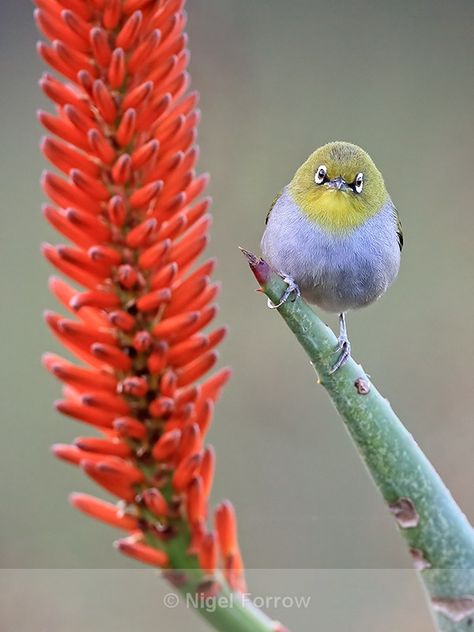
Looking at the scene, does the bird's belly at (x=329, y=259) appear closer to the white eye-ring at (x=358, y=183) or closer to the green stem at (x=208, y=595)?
the white eye-ring at (x=358, y=183)

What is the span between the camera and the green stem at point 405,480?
1.21 metres

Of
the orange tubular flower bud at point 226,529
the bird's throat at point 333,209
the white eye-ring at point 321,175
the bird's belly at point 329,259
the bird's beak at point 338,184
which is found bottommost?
the orange tubular flower bud at point 226,529

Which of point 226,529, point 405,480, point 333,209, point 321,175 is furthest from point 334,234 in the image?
point 226,529

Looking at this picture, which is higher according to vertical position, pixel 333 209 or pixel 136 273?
pixel 333 209

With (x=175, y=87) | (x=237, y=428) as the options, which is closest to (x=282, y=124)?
(x=237, y=428)

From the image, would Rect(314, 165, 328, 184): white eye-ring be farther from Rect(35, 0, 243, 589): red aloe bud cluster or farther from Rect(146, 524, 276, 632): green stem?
Rect(146, 524, 276, 632): green stem

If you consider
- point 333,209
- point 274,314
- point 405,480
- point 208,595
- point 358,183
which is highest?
point 274,314

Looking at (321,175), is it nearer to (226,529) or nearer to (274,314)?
(274,314)

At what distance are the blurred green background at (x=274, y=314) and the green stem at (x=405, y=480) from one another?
91.3 inches

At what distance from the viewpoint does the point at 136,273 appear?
3.84 ft

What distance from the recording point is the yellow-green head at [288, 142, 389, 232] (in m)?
2.56

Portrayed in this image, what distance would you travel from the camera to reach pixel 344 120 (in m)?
4.37

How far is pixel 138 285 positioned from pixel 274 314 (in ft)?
9.59

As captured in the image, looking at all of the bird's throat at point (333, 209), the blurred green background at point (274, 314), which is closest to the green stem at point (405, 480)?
the bird's throat at point (333, 209)
